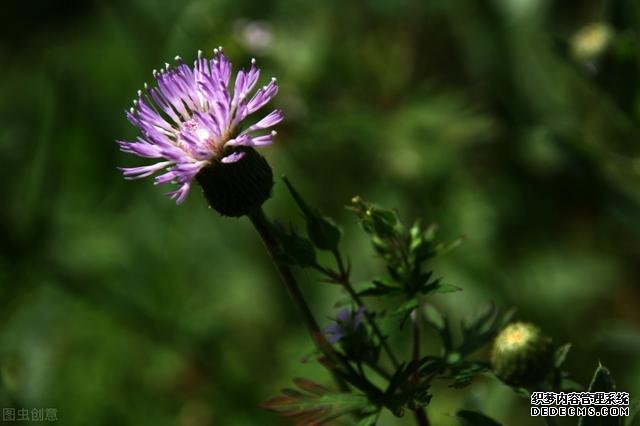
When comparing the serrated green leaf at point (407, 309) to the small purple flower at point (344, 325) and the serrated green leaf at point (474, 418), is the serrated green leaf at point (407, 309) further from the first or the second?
the serrated green leaf at point (474, 418)

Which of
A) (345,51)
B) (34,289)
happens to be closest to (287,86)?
(345,51)

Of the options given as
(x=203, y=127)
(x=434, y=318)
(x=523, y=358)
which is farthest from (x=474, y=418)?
(x=203, y=127)

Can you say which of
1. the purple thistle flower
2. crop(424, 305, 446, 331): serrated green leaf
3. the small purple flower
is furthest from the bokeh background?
the purple thistle flower

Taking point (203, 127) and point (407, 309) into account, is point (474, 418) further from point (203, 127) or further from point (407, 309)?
point (203, 127)

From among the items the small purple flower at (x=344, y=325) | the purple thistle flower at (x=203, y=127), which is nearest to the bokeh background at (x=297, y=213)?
the small purple flower at (x=344, y=325)

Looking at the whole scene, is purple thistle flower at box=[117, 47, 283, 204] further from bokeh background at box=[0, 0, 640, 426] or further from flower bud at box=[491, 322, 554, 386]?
bokeh background at box=[0, 0, 640, 426]

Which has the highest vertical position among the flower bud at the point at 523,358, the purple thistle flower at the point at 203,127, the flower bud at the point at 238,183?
the purple thistle flower at the point at 203,127

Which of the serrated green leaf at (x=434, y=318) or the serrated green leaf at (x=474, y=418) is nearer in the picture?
the serrated green leaf at (x=474, y=418)
